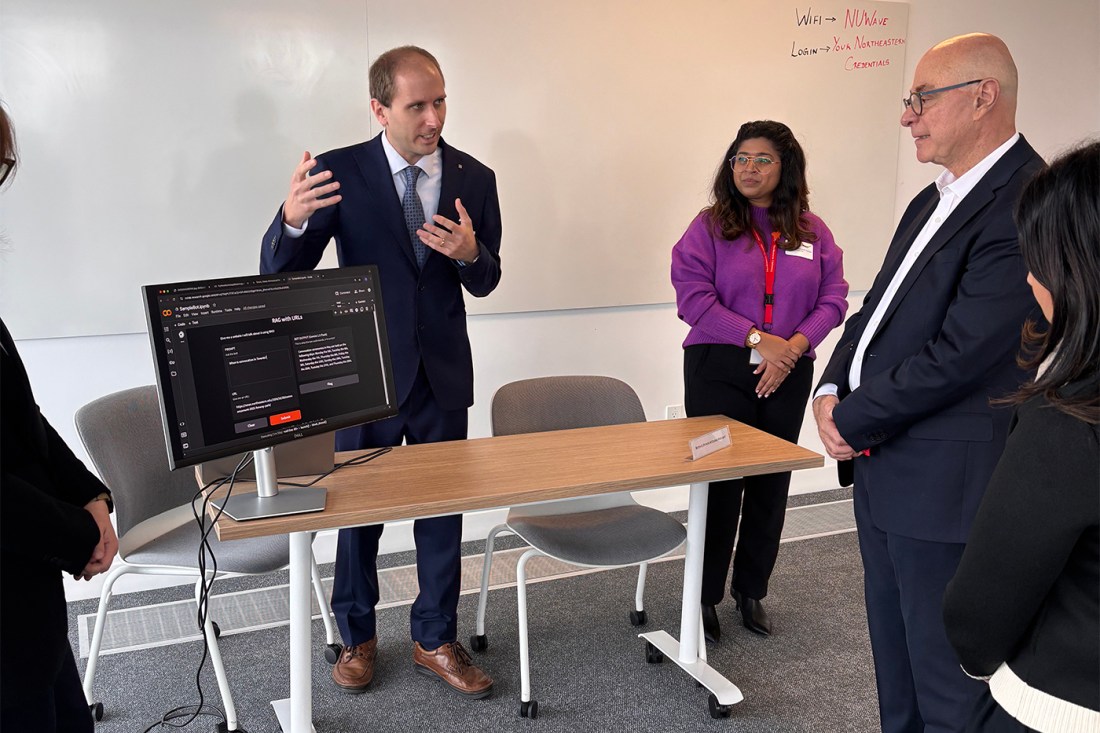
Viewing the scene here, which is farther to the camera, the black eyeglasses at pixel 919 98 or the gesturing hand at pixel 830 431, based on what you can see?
the gesturing hand at pixel 830 431

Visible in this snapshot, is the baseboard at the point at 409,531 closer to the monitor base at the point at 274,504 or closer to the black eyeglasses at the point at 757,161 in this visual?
the monitor base at the point at 274,504

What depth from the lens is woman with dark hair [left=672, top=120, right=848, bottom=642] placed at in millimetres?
2811

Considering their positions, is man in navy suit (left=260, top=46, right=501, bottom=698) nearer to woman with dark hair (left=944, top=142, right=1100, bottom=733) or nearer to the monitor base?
the monitor base

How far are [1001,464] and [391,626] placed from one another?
7.54ft

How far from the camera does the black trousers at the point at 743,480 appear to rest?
2.86 meters

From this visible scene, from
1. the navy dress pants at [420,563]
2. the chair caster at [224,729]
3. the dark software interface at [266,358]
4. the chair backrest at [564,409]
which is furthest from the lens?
the chair backrest at [564,409]

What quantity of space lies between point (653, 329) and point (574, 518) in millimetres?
1569

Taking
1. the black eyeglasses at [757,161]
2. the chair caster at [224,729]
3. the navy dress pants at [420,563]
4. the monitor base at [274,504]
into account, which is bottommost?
the chair caster at [224,729]

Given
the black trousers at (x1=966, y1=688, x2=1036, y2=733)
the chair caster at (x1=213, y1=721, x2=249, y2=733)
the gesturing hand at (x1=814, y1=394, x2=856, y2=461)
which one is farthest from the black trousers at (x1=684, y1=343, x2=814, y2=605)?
the black trousers at (x1=966, y1=688, x2=1036, y2=733)

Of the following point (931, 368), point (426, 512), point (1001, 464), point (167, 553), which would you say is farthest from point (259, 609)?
point (1001, 464)

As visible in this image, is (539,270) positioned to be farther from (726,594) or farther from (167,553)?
(167,553)

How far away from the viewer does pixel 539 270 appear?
3.78 m

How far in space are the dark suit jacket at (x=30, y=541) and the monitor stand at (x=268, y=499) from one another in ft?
1.38

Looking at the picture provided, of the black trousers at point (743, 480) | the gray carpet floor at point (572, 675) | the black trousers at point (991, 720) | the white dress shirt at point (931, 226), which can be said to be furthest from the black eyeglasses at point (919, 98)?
the gray carpet floor at point (572, 675)
